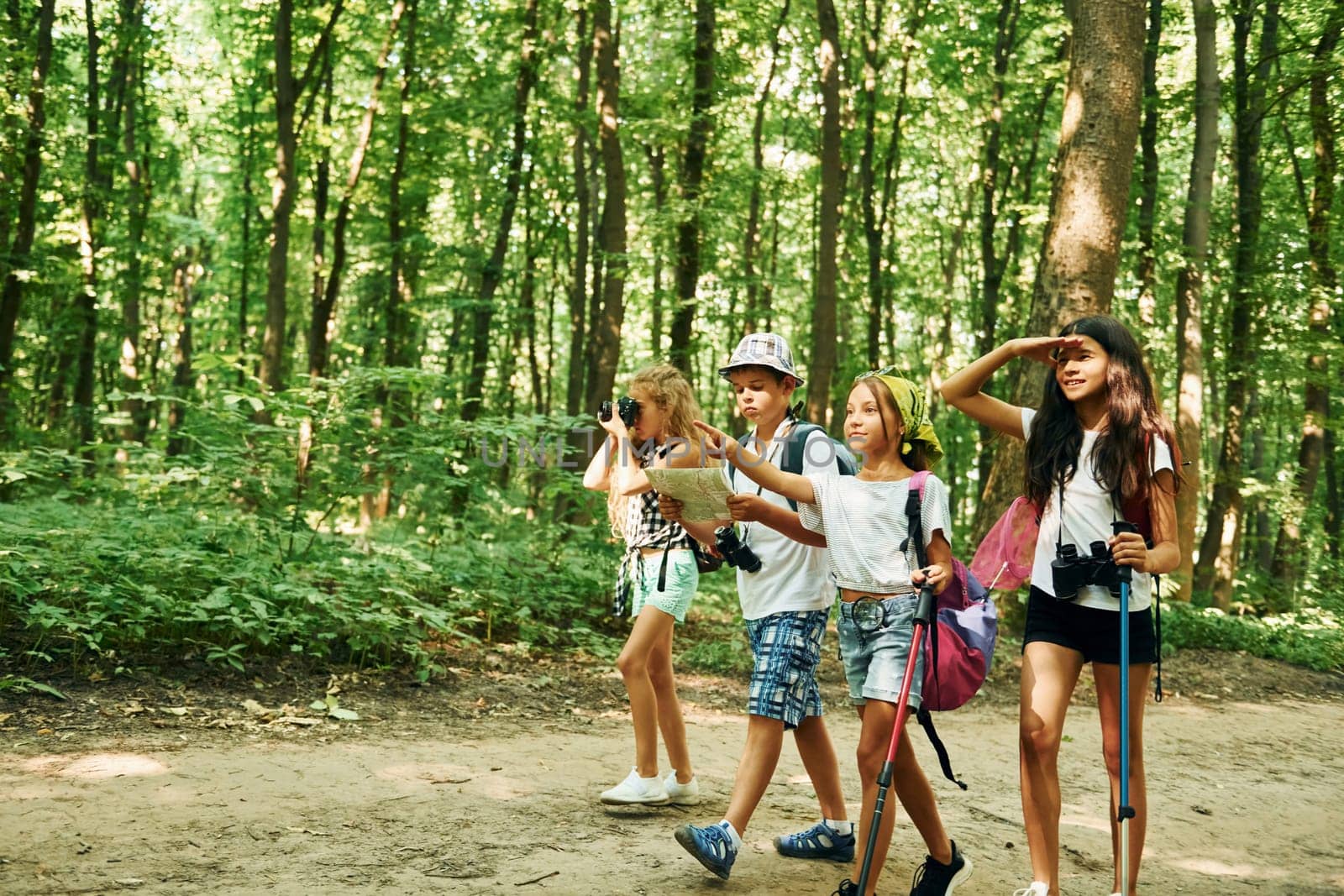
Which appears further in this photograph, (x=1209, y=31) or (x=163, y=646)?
(x=1209, y=31)

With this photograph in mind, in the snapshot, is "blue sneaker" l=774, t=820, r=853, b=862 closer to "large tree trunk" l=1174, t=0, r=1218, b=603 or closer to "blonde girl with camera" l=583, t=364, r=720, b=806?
"blonde girl with camera" l=583, t=364, r=720, b=806

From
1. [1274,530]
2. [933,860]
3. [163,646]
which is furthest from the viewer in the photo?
[1274,530]

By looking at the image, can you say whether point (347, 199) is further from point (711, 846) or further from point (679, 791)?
point (711, 846)

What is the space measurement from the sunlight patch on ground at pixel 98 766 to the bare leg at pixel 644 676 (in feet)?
7.99

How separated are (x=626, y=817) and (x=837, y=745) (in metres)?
2.82

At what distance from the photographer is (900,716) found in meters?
3.77

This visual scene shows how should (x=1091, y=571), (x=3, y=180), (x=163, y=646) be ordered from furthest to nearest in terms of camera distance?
(x=3, y=180) < (x=163, y=646) < (x=1091, y=571)

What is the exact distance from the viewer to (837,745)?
24.9 feet

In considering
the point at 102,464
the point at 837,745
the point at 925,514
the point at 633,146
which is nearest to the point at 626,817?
the point at 925,514

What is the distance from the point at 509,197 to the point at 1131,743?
57.2 ft

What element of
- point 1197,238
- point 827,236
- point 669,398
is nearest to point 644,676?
point 669,398

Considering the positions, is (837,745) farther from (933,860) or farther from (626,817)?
(933,860)

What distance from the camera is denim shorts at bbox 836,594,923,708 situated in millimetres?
3951

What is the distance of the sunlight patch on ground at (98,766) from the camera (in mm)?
5285
